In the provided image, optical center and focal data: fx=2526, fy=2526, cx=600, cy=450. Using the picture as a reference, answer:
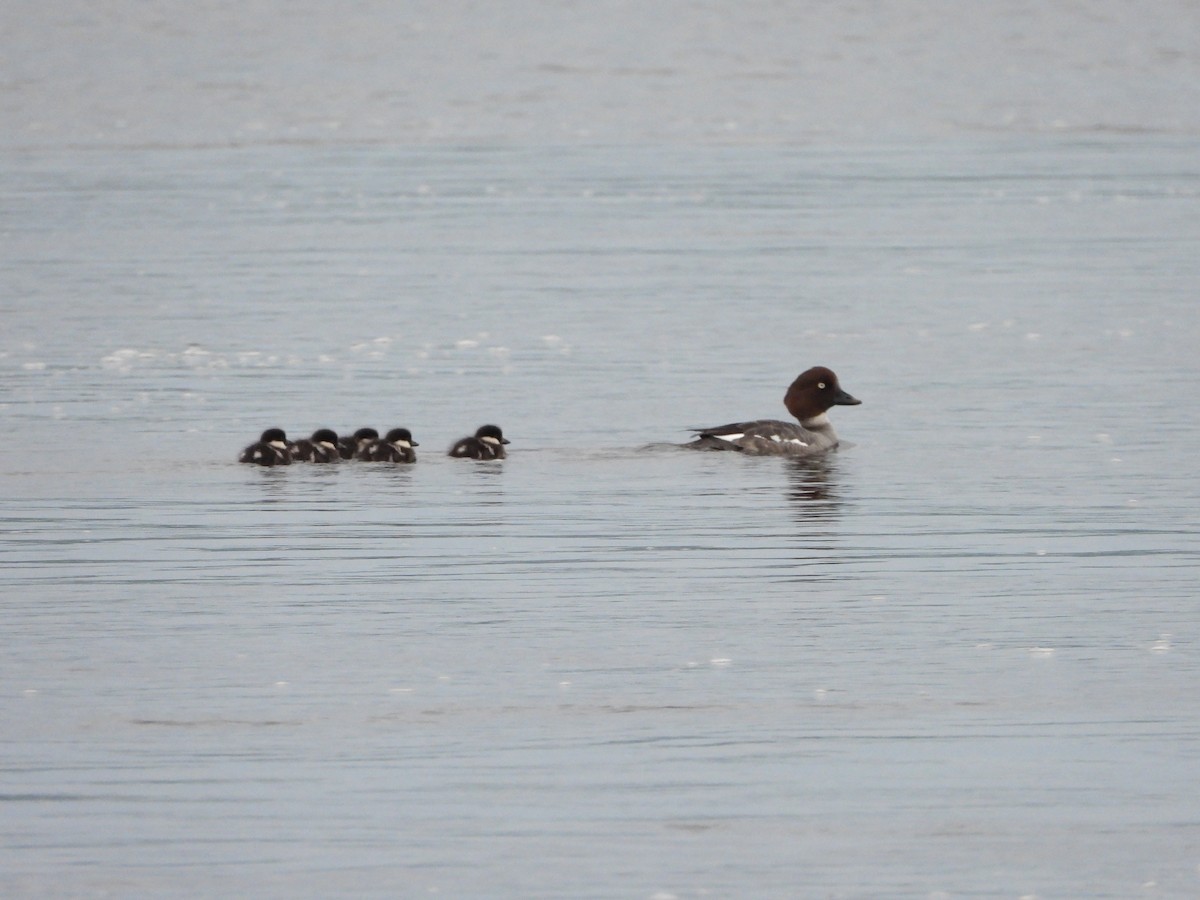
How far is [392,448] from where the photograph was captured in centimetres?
1440

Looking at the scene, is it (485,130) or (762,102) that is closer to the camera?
(485,130)

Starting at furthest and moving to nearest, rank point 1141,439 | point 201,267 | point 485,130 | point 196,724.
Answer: point 485,130, point 201,267, point 1141,439, point 196,724

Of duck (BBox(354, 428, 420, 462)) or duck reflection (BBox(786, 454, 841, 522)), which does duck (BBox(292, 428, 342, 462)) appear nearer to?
duck (BBox(354, 428, 420, 462))

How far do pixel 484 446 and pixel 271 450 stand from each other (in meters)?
1.20

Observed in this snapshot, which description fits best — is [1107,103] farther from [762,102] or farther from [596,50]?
[596,50]

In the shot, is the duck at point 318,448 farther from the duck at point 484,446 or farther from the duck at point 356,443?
the duck at point 484,446

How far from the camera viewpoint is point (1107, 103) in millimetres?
44438

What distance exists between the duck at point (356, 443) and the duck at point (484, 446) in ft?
1.57

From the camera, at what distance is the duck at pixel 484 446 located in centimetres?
1438

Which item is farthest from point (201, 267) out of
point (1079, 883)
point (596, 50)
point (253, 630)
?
point (596, 50)

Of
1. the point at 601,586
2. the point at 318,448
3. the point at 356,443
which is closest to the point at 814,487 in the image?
the point at 356,443

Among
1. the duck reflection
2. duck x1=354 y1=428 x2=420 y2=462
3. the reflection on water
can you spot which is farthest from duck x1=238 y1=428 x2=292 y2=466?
the duck reflection

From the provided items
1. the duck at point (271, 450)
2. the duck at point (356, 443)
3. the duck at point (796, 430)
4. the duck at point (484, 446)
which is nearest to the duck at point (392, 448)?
the duck at point (356, 443)

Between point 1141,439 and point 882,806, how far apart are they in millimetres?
7764
